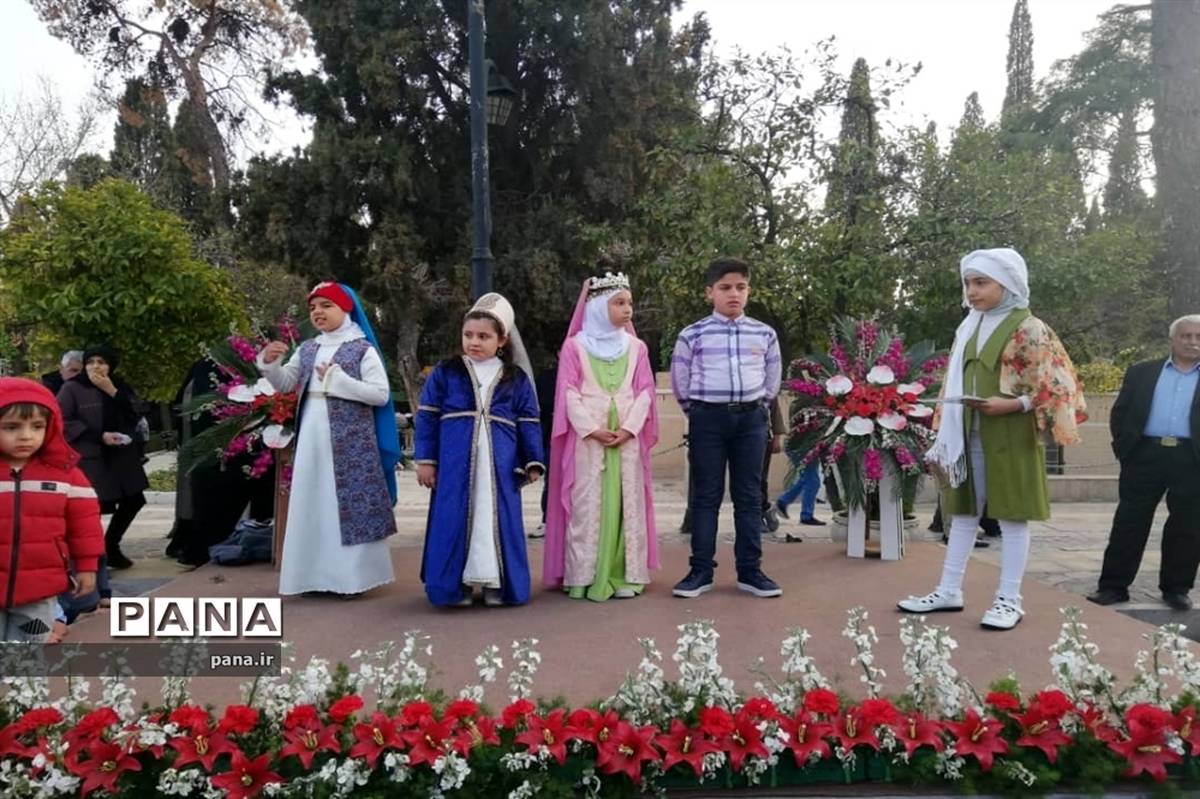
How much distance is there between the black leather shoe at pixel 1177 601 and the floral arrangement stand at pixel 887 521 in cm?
167

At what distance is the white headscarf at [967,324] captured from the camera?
442 cm

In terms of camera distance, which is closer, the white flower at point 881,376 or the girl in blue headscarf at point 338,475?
the girl in blue headscarf at point 338,475

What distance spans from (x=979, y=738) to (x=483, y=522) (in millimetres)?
2832

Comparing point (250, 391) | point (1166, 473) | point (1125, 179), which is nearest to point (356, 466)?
point (250, 391)

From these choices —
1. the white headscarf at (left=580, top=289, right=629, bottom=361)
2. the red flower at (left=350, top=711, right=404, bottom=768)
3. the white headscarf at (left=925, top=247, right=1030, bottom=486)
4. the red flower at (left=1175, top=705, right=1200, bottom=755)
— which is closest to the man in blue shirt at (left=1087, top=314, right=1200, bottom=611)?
the white headscarf at (left=925, top=247, right=1030, bottom=486)

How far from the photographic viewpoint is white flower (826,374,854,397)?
253 inches

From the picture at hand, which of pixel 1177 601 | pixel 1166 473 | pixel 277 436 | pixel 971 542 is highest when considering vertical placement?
pixel 277 436

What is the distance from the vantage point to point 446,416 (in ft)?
16.3

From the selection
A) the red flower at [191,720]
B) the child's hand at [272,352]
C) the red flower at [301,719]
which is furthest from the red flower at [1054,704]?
the child's hand at [272,352]

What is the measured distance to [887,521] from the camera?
21.4 ft

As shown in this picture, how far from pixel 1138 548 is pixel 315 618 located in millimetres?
4737

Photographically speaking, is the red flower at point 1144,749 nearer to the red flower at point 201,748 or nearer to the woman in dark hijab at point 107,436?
the red flower at point 201,748

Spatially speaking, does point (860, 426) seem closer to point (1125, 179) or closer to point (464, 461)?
point (464, 461)

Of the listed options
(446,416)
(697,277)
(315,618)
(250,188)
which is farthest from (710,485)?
(250,188)
